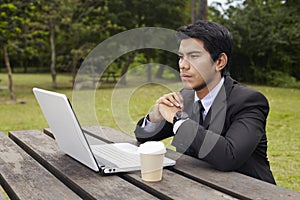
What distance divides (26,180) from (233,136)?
0.85 m

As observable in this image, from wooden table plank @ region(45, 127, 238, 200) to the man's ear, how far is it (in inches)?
22.1

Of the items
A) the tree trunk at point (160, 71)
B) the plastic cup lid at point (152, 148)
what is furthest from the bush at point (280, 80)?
the plastic cup lid at point (152, 148)

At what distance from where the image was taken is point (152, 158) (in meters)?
1.61

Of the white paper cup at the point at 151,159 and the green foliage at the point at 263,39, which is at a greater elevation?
the white paper cup at the point at 151,159

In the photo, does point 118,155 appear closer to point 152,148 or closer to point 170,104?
point 170,104

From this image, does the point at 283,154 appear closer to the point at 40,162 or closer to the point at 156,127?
the point at 156,127

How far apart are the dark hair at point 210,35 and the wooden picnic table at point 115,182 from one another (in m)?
0.51

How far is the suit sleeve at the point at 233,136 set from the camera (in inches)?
71.0

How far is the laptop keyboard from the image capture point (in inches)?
74.4

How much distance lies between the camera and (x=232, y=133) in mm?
1875

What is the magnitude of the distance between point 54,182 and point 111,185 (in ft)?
0.76

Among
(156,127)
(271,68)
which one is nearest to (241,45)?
(271,68)

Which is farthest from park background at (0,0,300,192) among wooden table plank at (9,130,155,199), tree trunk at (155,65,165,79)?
tree trunk at (155,65,165,79)

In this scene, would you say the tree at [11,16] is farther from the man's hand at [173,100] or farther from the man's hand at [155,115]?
the man's hand at [173,100]
